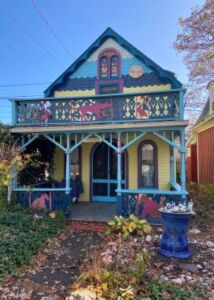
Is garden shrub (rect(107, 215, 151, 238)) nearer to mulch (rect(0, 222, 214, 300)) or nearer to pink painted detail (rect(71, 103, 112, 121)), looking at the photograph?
mulch (rect(0, 222, 214, 300))

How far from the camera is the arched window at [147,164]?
10.1 meters

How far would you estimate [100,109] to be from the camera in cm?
848

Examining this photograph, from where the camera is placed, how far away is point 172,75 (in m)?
10.2

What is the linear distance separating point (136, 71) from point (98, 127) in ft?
12.4

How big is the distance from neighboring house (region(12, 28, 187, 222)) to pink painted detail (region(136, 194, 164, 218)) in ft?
0.07

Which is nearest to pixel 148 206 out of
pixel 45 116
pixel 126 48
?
pixel 45 116

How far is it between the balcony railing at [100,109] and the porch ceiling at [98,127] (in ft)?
0.74

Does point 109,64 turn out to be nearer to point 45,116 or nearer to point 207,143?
point 45,116

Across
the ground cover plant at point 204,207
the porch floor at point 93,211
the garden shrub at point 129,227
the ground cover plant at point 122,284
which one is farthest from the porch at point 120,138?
the ground cover plant at point 122,284

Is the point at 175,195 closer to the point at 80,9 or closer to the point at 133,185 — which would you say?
the point at 133,185

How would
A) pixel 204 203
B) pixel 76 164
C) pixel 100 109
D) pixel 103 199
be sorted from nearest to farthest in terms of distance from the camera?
1. pixel 100 109
2. pixel 204 203
3. pixel 103 199
4. pixel 76 164

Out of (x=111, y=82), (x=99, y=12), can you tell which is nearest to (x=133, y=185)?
(x=111, y=82)

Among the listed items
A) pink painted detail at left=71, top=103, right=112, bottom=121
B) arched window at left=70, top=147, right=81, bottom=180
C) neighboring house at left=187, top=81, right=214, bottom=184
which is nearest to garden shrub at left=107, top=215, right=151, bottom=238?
pink painted detail at left=71, top=103, right=112, bottom=121

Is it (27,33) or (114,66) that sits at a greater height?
(27,33)
